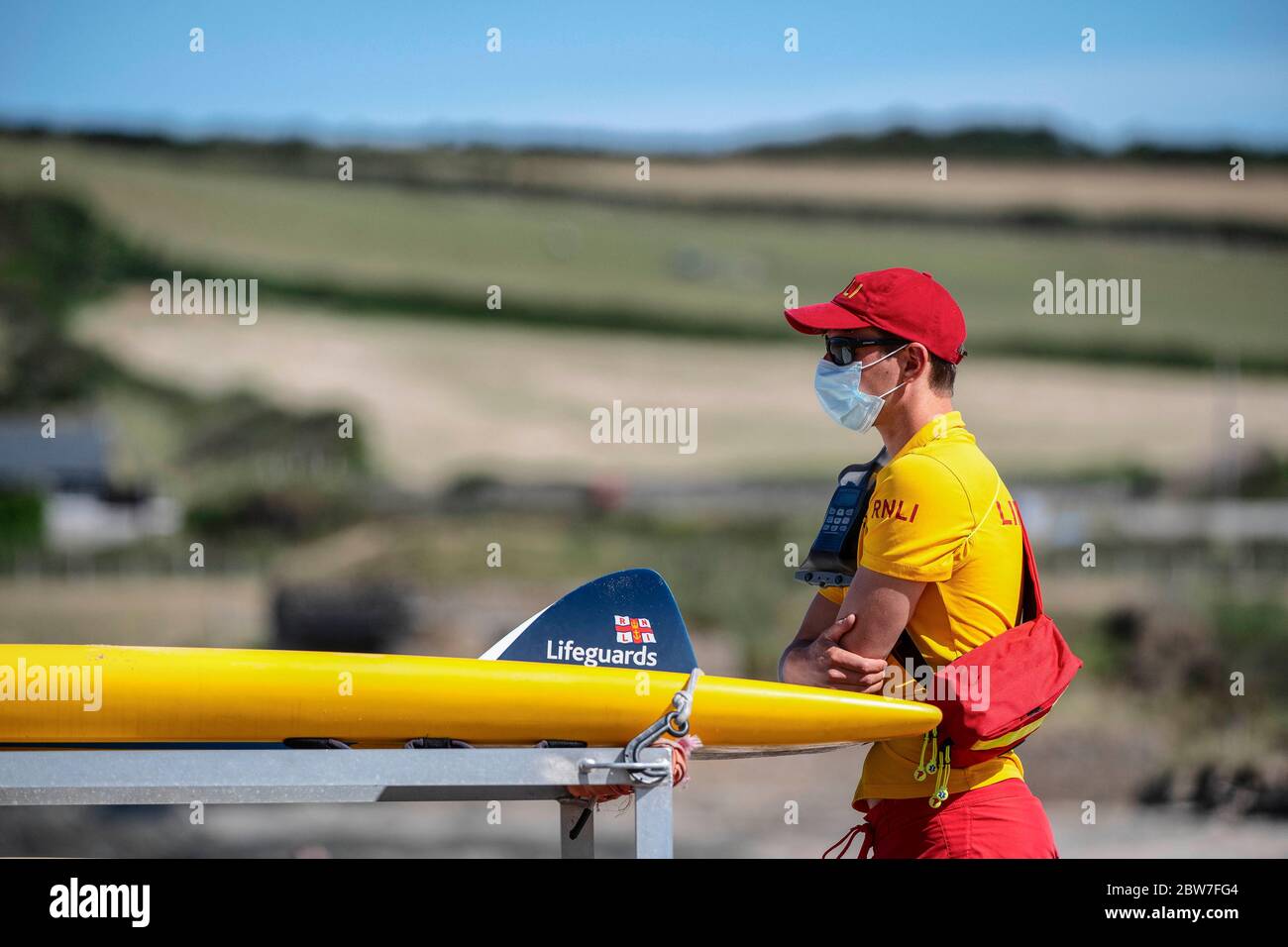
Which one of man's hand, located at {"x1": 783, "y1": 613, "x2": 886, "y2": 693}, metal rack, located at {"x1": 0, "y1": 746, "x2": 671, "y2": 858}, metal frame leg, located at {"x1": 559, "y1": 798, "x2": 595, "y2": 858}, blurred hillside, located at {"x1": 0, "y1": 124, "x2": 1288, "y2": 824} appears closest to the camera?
metal rack, located at {"x1": 0, "y1": 746, "x2": 671, "y2": 858}

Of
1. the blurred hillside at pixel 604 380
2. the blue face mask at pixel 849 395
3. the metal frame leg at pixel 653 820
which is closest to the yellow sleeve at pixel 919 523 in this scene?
the blue face mask at pixel 849 395

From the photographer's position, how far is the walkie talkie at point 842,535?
4895 millimetres

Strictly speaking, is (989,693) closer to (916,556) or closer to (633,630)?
(916,556)

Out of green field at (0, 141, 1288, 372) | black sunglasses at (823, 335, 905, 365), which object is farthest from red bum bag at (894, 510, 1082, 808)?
green field at (0, 141, 1288, 372)

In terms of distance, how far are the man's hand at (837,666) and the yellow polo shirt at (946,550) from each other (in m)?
0.18

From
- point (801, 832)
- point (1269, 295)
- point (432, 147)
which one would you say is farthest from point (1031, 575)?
point (432, 147)

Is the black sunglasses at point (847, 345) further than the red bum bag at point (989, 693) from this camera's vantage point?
Yes

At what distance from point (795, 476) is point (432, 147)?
24751 millimetres

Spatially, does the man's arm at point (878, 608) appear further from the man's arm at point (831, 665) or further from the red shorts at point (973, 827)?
the red shorts at point (973, 827)

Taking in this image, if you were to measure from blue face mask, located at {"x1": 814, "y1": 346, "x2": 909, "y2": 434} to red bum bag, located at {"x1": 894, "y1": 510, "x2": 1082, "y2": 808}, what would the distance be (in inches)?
23.4

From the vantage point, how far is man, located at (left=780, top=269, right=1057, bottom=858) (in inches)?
177

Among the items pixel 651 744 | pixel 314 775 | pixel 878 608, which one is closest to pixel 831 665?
pixel 878 608

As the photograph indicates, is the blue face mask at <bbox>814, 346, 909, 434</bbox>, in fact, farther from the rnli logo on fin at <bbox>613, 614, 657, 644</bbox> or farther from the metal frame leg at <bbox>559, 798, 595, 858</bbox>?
the metal frame leg at <bbox>559, 798, 595, 858</bbox>
